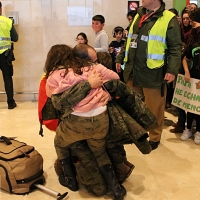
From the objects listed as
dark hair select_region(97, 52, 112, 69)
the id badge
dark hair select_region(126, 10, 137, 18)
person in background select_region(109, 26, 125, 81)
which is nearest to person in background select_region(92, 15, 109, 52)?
person in background select_region(109, 26, 125, 81)

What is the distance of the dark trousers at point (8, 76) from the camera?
13.8 feet

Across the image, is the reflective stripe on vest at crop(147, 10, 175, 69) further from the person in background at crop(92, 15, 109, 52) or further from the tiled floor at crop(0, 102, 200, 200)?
the person in background at crop(92, 15, 109, 52)

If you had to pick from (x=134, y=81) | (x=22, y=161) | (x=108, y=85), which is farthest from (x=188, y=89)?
(x=22, y=161)

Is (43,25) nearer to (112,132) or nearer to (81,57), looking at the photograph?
(81,57)

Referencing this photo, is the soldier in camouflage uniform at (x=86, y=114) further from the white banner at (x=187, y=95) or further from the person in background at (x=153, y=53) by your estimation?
the white banner at (x=187, y=95)

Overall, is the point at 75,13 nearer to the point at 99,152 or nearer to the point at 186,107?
the point at 186,107

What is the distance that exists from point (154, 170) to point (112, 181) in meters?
0.58

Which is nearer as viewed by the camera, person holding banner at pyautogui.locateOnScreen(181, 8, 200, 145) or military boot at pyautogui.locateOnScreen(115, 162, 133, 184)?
military boot at pyautogui.locateOnScreen(115, 162, 133, 184)

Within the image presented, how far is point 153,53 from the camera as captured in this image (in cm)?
258

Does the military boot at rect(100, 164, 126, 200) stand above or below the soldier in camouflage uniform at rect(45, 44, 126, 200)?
below

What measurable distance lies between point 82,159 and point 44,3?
313 cm

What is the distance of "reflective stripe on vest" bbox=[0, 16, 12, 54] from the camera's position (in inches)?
159

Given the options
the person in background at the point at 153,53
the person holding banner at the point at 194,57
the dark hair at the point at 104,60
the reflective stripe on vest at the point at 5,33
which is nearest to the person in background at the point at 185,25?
the person holding banner at the point at 194,57

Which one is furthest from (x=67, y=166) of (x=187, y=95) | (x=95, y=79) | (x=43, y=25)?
(x=43, y=25)
